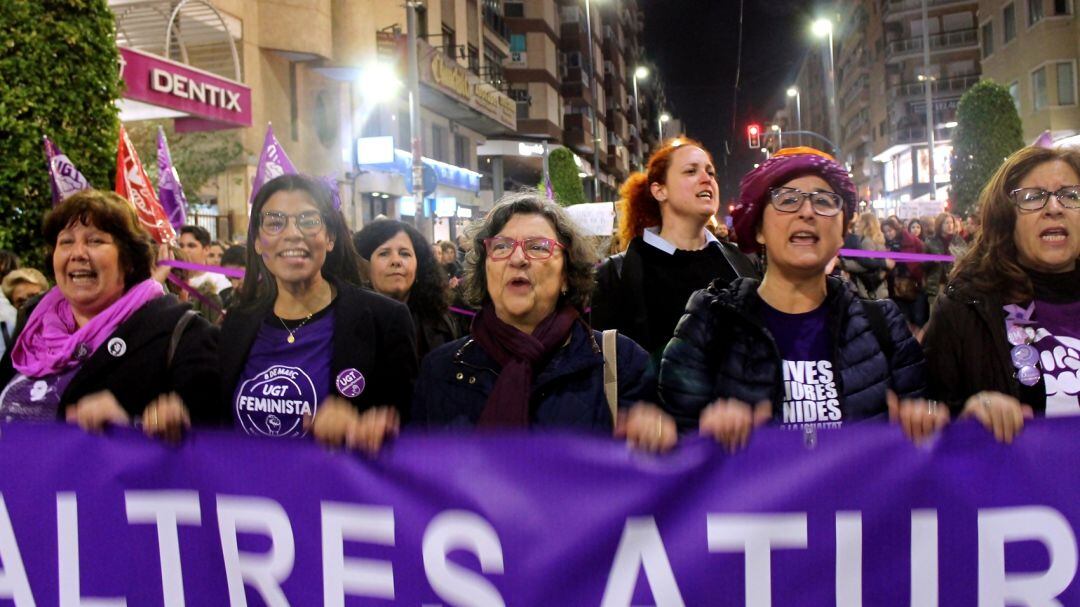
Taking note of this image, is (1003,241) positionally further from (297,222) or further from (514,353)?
(297,222)

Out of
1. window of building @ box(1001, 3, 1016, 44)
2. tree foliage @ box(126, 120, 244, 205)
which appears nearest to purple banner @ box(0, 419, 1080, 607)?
tree foliage @ box(126, 120, 244, 205)

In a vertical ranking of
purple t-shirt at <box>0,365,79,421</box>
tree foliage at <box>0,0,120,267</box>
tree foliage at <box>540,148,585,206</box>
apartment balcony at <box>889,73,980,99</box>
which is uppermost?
apartment balcony at <box>889,73,980,99</box>

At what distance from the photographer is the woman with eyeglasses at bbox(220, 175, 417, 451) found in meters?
3.30

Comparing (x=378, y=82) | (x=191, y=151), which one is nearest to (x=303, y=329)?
(x=191, y=151)

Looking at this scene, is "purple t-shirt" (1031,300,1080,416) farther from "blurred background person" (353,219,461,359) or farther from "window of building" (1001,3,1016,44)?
"window of building" (1001,3,1016,44)

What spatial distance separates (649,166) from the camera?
4.95 metres

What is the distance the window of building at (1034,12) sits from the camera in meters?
38.7

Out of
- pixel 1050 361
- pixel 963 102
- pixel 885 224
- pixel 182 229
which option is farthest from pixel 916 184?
pixel 1050 361

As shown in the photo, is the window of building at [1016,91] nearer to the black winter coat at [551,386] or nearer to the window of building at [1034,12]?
the window of building at [1034,12]

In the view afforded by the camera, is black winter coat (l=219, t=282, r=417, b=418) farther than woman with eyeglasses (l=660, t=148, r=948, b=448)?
Yes

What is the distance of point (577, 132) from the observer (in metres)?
61.7

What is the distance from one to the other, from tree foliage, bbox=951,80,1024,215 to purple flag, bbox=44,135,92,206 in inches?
1018

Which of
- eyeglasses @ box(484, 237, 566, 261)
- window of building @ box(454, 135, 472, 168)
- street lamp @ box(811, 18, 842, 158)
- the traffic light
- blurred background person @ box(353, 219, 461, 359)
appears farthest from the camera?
window of building @ box(454, 135, 472, 168)

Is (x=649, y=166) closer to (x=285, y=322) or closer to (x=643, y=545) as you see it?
(x=285, y=322)
